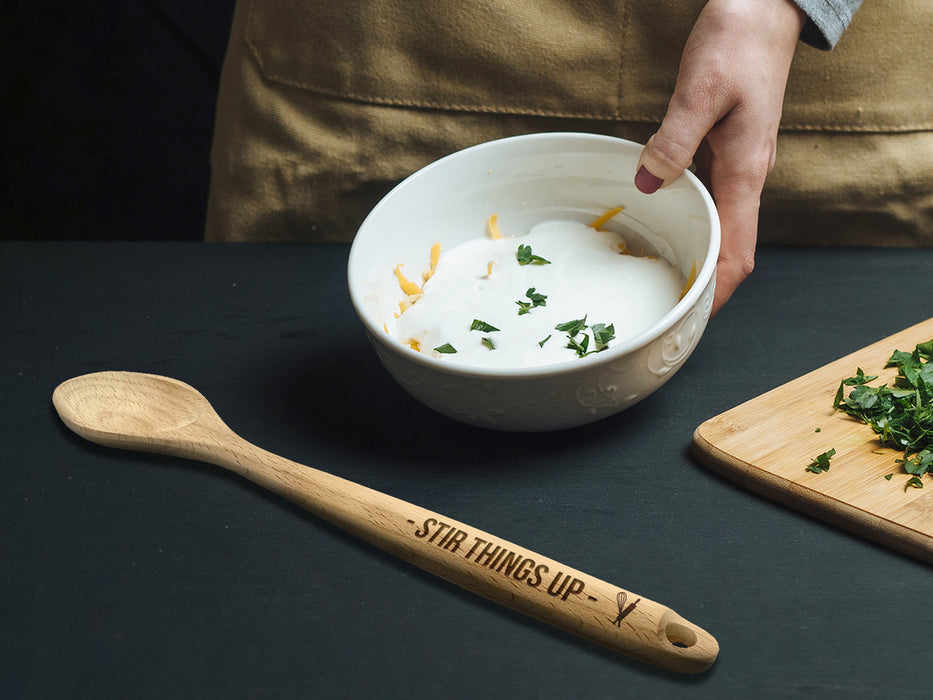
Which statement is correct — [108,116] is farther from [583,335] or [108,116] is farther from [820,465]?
[820,465]

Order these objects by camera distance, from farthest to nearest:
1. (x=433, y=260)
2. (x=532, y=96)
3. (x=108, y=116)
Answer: (x=108, y=116) → (x=532, y=96) → (x=433, y=260)

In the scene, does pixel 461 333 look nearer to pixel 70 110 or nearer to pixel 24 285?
pixel 24 285

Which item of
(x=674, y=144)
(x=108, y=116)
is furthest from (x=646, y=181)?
(x=108, y=116)

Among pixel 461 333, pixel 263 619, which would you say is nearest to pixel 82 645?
pixel 263 619

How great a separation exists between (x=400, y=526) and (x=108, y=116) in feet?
4.51

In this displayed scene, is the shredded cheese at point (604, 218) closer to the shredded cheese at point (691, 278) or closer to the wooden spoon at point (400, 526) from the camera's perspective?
the shredded cheese at point (691, 278)

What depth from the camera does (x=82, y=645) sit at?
0.54 meters

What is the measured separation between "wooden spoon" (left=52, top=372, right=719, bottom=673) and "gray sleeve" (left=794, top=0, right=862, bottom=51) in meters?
0.52

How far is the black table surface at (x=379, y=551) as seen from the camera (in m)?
0.50

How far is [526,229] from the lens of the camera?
792 mm

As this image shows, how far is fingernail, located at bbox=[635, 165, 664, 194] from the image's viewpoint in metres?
0.69

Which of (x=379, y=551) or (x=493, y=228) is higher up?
(x=493, y=228)

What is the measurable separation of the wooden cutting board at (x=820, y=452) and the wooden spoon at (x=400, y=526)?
0.15m

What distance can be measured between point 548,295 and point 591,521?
18 centimetres
